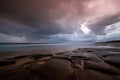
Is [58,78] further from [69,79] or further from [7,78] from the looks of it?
[7,78]

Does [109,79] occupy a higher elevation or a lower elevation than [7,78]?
lower

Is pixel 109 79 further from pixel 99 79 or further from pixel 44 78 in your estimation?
pixel 44 78

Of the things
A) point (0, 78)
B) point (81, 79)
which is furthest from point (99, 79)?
point (0, 78)

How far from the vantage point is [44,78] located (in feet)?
12.3

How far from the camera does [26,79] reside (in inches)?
145

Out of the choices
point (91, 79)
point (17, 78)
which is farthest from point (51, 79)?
point (91, 79)

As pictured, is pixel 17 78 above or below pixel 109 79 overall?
above

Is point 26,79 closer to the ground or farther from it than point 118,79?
farther from it

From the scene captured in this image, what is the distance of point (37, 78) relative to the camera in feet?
12.4

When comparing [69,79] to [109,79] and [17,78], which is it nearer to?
[109,79]

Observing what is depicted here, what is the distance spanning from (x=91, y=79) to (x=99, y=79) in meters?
0.42

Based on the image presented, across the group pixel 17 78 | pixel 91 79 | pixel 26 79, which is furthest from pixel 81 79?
pixel 17 78

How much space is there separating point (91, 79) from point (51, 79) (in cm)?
207

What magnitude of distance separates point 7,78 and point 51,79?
7.71 feet
